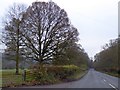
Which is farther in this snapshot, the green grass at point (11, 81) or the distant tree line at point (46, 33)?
the distant tree line at point (46, 33)

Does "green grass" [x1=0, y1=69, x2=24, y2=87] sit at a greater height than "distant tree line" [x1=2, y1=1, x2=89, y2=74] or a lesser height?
lesser

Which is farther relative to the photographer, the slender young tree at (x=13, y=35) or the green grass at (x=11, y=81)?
the slender young tree at (x=13, y=35)

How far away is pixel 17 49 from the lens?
5172 cm

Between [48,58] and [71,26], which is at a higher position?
[71,26]

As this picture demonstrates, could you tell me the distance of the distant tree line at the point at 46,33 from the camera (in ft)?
180

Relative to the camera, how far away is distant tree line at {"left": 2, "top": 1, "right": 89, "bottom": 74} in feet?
180

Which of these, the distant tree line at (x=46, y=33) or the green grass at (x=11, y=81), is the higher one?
the distant tree line at (x=46, y=33)

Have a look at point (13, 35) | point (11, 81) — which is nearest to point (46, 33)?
point (13, 35)

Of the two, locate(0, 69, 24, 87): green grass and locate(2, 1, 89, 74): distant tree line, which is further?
locate(2, 1, 89, 74): distant tree line

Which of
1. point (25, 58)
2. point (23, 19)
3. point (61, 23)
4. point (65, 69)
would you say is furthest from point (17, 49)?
point (65, 69)

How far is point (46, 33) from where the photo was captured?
58.0 meters

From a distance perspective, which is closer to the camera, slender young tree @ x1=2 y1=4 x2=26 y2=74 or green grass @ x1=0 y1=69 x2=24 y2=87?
green grass @ x1=0 y1=69 x2=24 y2=87

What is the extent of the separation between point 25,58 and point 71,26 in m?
12.0

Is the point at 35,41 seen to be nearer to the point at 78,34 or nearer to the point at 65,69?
the point at 78,34
